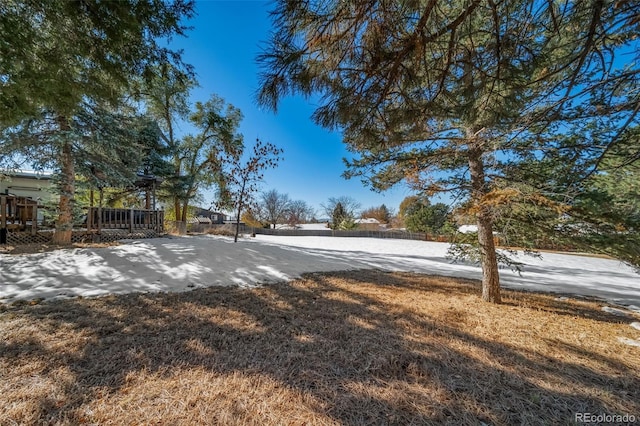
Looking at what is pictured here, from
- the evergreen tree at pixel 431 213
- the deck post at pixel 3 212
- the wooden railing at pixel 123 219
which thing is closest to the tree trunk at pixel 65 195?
the wooden railing at pixel 123 219

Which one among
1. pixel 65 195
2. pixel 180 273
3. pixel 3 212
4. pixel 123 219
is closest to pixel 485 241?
pixel 180 273

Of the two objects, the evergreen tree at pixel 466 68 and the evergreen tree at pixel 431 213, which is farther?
the evergreen tree at pixel 431 213

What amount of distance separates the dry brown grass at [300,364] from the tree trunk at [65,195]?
5.92 meters

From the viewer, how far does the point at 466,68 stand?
7.83 ft

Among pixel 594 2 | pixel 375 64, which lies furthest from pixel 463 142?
pixel 375 64

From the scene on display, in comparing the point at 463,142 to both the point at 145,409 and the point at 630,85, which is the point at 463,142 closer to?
the point at 630,85

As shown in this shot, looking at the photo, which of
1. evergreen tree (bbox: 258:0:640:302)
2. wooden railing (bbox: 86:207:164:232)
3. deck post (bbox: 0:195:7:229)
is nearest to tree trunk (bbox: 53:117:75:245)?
wooden railing (bbox: 86:207:164:232)

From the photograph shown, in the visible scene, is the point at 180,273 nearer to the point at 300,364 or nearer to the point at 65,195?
the point at 300,364

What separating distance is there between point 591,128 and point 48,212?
14.9m

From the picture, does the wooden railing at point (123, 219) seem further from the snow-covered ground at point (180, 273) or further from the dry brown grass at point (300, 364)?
the dry brown grass at point (300, 364)

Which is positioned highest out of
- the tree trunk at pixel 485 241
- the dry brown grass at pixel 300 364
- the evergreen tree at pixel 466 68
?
the evergreen tree at pixel 466 68

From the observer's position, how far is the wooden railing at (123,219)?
27.9 feet

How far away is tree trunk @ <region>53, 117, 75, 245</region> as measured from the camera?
7.23 meters

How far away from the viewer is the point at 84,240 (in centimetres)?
814
